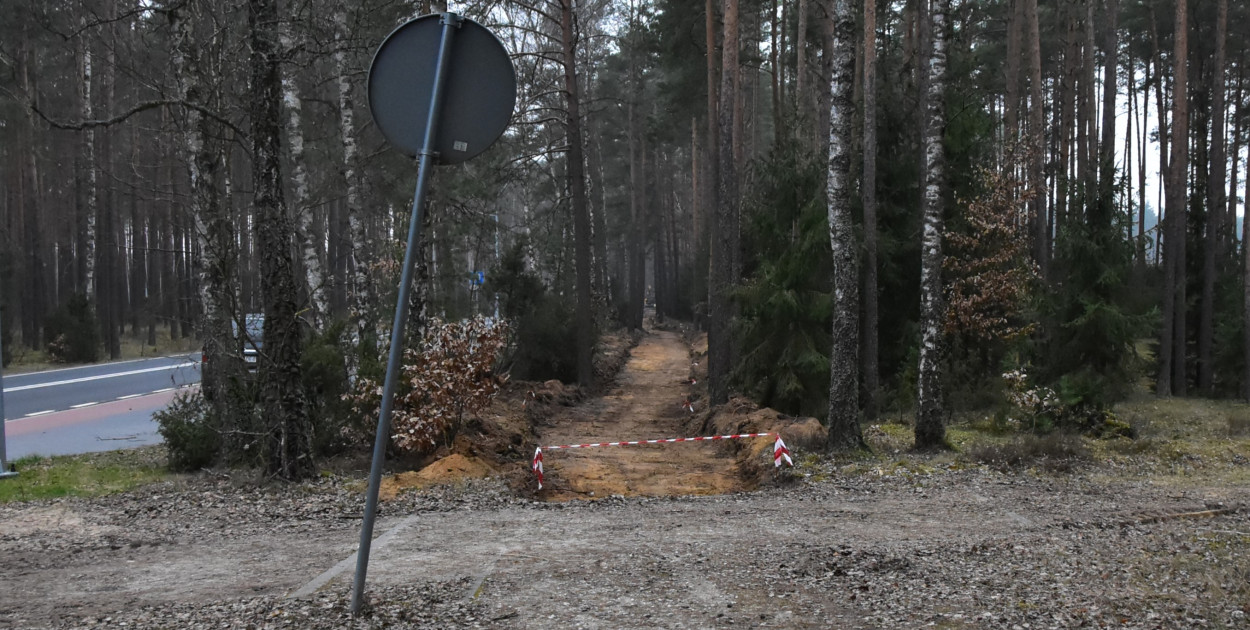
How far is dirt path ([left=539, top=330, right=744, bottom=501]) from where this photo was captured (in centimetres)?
1191

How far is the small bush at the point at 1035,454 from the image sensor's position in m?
11.5

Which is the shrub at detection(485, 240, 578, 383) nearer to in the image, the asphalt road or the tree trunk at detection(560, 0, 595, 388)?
the tree trunk at detection(560, 0, 595, 388)

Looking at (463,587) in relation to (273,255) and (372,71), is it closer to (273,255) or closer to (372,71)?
(372,71)

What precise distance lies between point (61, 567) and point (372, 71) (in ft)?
14.4

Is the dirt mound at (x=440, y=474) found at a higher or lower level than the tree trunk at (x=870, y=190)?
lower

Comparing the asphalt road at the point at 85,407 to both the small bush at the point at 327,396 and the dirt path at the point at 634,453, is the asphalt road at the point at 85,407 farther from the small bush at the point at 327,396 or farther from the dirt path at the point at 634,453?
the dirt path at the point at 634,453

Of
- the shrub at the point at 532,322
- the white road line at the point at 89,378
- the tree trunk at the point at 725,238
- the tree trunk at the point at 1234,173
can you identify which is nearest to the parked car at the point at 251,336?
the white road line at the point at 89,378

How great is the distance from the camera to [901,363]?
830 inches

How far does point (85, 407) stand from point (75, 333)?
552 inches

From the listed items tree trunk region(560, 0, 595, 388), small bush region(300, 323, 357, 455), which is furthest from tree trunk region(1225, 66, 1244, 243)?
small bush region(300, 323, 357, 455)

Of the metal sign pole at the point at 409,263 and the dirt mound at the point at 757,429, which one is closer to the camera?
the metal sign pole at the point at 409,263

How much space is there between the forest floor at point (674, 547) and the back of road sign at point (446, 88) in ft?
7.91

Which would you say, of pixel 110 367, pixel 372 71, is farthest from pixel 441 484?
pixel 110 367

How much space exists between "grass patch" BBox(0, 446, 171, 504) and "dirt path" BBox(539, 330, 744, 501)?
15.8 feet
